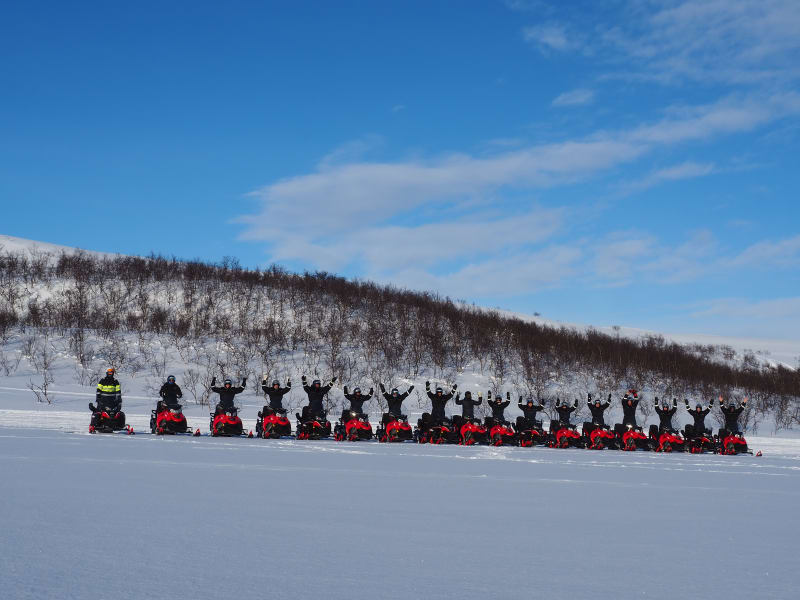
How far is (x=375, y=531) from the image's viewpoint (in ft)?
17.7

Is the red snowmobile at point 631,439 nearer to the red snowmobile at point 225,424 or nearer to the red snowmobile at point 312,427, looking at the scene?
the red snowmobile at point 312,427

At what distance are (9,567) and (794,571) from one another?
4820mm

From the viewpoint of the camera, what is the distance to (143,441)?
1391cm

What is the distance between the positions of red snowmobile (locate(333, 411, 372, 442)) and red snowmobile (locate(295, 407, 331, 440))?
0.28 meters

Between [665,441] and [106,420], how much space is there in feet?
44.8

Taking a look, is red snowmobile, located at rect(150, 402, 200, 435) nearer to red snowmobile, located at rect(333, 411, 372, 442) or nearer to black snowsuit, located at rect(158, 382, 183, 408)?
black snowsuit, located at rect(158, 382, 183, 408)

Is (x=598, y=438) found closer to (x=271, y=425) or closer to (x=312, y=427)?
(x=312, y=427)

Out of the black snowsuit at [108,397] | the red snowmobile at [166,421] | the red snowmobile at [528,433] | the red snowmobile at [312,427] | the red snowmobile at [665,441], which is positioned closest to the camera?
the red snowmobile at [166,421]

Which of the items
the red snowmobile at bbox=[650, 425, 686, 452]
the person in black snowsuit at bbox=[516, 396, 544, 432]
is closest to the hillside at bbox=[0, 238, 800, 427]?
the person in black snowsuit at bbox=[516, 396, 544, 432]

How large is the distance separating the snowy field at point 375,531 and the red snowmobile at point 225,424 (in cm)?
645

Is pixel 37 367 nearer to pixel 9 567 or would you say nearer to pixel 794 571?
pixel 9 567

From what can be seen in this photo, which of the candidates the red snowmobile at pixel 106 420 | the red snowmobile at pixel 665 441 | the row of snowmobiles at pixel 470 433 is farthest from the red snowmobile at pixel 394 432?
the red snowmobile at pixel 665 441

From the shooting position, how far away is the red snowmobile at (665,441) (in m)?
18.0

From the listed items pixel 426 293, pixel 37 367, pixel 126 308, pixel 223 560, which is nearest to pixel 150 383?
pixel 37 367
